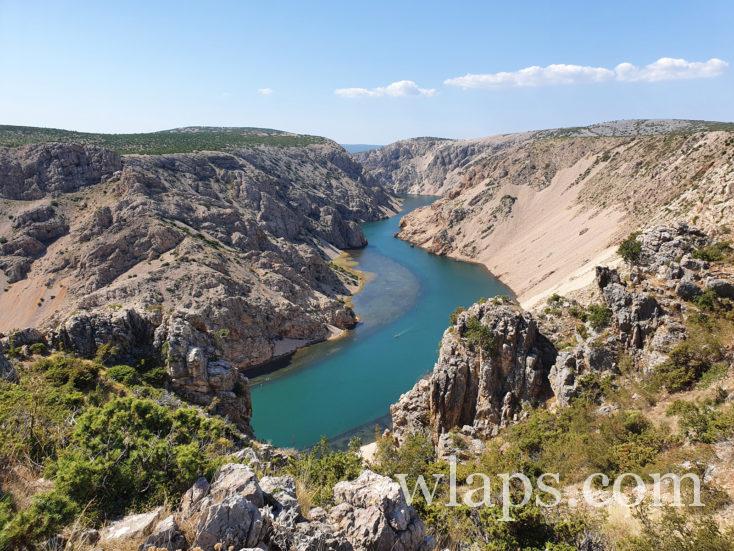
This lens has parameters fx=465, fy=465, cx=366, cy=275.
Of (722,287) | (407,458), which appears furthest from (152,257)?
(722,287)

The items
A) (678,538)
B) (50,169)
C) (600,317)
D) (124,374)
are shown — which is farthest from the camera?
(50,169)

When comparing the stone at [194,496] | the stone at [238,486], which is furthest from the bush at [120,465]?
the stone at [238,486]

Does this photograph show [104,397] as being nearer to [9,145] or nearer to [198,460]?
[198,460]

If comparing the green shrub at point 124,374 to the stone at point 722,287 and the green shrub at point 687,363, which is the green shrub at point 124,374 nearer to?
the green shrub at point 687,363

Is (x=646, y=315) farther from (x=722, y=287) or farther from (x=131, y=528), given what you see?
(x=131, y=528)

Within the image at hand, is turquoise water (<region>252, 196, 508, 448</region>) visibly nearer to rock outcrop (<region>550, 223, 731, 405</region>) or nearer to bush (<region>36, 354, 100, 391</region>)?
bush (<region>36, 354, 100, 391</region>)

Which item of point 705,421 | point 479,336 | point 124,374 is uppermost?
point 705,421

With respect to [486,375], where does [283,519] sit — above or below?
above

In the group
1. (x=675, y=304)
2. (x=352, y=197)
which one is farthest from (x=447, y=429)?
(x=352, y=197)
